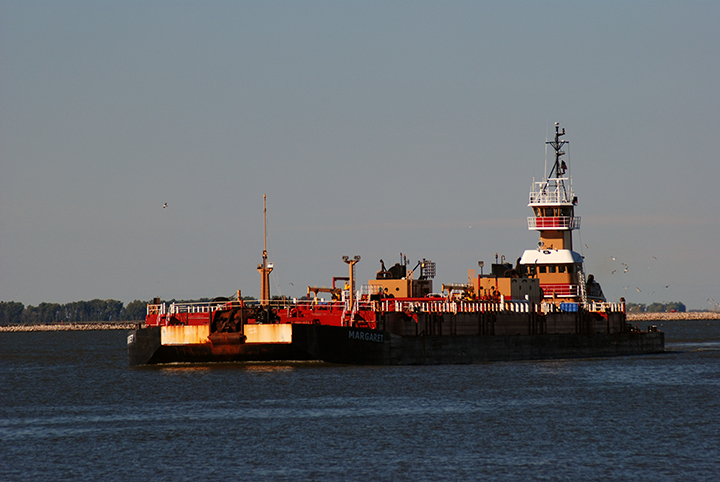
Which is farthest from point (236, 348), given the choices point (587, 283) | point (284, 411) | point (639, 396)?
point (587, 283)

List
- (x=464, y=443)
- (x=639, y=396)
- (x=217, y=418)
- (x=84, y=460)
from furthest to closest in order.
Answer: (x=639, y=396) → (x=217, y=418) → (x=464, y=443) → (x=84, y=460)

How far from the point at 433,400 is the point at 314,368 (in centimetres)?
1759

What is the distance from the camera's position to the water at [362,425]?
3080 centimetres

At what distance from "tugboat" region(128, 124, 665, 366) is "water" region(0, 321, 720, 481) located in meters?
1.66

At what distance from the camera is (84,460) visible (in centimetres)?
3228

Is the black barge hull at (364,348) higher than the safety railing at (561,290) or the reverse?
the reverse

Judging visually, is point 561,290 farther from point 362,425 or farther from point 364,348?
point 362,425

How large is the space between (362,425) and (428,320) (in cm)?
2784

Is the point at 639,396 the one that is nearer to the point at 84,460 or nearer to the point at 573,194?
the point at 84,460

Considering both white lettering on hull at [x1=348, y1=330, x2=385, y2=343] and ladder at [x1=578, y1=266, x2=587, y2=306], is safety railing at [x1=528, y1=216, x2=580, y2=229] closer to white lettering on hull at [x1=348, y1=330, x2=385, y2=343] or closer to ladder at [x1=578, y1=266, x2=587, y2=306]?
ladder at [x1=578, y1=266, x2=587, y2=306]

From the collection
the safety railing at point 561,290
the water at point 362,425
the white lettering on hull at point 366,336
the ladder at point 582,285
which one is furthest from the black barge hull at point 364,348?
the safety railing at point 561,290

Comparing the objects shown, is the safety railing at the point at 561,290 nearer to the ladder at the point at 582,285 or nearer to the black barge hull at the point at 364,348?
the ladder at the point at 582,285

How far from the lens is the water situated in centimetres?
3080

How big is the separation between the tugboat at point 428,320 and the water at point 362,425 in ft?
5.45
